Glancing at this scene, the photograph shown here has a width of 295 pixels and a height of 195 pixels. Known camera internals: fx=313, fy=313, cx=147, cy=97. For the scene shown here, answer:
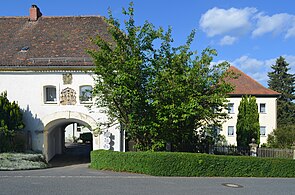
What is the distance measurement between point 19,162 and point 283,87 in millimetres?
42757

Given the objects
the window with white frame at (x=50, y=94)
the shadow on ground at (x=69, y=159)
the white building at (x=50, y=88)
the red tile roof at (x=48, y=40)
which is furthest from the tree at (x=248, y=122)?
the window with white frame at (x=50, y=94)

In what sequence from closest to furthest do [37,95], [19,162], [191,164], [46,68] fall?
[191,164] < [19,162] < [46,68] < [37,95]

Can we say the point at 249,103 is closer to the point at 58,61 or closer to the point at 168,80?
the point at 168,80

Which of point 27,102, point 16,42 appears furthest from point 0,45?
point 27,102

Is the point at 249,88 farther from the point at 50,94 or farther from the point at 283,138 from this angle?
the point at 50,94

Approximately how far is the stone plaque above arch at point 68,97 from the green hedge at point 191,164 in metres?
4.98

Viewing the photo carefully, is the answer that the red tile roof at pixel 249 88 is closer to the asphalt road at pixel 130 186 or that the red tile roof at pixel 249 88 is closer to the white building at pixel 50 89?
the white building at pixel 50 89

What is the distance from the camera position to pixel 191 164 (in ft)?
49.2

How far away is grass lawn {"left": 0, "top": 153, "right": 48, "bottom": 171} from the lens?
1561 centimetres

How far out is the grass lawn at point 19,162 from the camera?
1561cm

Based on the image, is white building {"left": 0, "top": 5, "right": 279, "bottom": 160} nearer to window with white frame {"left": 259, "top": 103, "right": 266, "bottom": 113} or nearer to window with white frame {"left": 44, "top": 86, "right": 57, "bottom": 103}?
window with white frame {"left": 44, "top": 86, "right": 57, "bottom": 103}

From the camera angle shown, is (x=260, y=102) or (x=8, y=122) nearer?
(x=8, y=122)

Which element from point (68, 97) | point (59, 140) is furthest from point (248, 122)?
point (59, 140)

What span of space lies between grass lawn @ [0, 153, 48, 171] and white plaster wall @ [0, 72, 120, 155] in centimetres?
274
